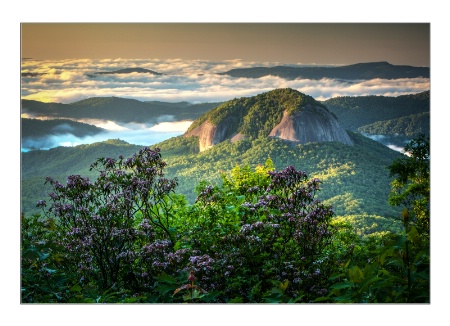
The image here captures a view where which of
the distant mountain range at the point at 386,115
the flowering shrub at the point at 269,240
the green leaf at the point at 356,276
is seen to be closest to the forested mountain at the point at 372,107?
the distant mountain range at the point at 386,115

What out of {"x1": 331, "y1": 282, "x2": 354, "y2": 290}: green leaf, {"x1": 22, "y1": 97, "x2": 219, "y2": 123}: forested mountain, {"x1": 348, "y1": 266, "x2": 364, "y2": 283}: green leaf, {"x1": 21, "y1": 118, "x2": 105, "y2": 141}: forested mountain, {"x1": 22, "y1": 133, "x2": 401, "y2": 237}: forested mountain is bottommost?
{"x1": 331, "y1": 282, "x2": 354, "y2": 290}: green leaf

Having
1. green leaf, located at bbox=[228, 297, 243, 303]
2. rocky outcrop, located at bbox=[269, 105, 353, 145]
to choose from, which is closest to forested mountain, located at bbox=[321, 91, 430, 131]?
rocky outcrop, located at bbox=[269, 105, 353, 145]

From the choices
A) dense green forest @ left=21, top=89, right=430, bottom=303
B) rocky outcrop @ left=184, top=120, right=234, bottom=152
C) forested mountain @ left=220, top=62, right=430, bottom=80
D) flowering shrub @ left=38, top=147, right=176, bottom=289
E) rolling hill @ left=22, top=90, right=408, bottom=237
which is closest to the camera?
dense green forest @ left=21, top=89, right=430, bottom=303

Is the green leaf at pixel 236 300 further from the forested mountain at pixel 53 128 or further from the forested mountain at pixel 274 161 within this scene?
the forested mountain at pixel 53 128

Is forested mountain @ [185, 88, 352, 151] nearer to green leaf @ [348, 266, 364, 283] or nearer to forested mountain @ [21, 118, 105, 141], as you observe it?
forested mountain @ [21, 118, 105, 141]
